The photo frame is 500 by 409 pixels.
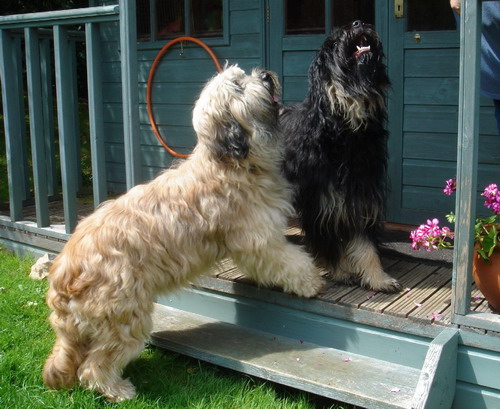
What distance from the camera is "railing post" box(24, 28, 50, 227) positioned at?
4816 millimetres

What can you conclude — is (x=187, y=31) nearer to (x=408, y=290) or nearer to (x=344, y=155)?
(x=344, y=155)

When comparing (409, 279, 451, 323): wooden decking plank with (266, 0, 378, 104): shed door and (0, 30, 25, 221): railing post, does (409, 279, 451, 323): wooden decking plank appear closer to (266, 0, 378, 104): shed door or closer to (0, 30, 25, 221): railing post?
(266, 0, 378, 104): shed door

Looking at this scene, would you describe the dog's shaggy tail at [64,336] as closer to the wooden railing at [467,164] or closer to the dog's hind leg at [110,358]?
the dog's hind leg at [110,358]

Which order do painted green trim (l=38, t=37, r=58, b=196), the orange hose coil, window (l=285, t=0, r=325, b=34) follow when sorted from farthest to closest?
painted green trim (l=38, t=37, r=58, b=196) < the orange hose coil < window (l=285, t=0, r=325, b=34)

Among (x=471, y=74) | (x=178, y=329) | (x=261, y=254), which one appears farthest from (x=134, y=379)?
(x=471, y=74)

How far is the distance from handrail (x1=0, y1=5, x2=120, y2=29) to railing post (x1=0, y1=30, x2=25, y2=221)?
0.74ft

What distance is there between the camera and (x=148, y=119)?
267 inches

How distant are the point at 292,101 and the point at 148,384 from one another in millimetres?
2902

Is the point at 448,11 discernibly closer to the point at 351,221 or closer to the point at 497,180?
the point at 497,180

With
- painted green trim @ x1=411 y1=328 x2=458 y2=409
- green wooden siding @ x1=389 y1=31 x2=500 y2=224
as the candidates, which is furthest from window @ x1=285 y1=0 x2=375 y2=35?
painted green trim @ x1=411 y1=328 x2=458 y2=409

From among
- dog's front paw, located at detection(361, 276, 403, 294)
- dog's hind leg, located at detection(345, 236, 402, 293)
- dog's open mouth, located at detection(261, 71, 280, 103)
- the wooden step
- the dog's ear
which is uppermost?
dog's open mouth, located at detection(261, 71, 280, 103)

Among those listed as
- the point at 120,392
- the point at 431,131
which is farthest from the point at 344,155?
the point at 120,392

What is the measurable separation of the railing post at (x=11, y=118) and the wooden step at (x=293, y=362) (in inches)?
80.8

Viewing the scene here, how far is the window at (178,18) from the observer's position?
234 inches
